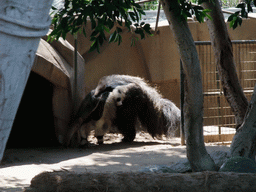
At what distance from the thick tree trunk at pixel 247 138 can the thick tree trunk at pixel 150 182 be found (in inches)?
39.0

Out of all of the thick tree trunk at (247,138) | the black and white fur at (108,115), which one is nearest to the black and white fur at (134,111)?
the black and white fur at (108,115)

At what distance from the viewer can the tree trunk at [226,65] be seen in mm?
4418

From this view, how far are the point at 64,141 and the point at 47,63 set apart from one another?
1532 millimetres

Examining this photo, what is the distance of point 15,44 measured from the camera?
0.76 metres

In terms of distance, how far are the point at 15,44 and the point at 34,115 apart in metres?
6.60

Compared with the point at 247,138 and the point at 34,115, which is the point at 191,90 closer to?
the point at 247,138

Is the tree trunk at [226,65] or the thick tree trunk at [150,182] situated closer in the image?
the thick tree trunk at [150,182]

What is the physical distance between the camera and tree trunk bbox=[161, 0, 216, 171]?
127 inches

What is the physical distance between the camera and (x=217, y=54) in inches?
179

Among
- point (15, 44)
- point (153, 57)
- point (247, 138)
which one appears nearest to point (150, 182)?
point (247, 138)

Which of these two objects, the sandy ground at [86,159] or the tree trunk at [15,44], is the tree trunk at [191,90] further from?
the tree trunk at [15,44]

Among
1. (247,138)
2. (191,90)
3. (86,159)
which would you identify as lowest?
(86,159)

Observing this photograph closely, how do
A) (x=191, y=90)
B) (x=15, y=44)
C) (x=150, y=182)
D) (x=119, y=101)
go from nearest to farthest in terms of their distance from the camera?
(x=15, y=44), (x=150, y=182), (x=191, y=90), (x=119, y=101)

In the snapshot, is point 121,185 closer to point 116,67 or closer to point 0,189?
point 0,189
